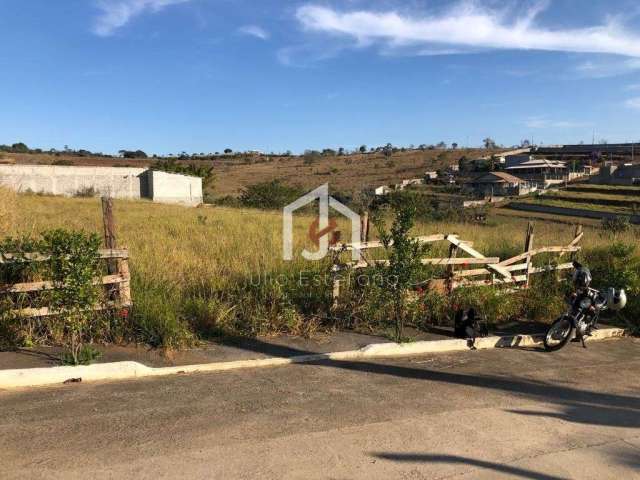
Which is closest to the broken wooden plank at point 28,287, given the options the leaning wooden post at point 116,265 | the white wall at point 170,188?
the leaning wooden post at point 116,265

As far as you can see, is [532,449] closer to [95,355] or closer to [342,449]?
[342,449]

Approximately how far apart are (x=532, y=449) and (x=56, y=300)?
14.9ft

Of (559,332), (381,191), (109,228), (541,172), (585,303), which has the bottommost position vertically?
(559,332)

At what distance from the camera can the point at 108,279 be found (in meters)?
5.89

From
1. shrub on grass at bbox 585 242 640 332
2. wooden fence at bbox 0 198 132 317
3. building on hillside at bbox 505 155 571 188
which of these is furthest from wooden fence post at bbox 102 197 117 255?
building on hillside at bbox 505 155 571 188

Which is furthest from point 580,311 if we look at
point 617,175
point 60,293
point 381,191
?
point 617,175

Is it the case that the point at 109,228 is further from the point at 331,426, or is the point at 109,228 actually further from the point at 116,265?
the point at 331,426

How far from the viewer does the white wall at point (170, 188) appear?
49.7 meters

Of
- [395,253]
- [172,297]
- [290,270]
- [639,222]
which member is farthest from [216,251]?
[639,222]

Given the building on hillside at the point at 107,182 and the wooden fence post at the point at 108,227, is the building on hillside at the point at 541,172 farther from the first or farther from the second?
the wooden fence post at the point at 108,227

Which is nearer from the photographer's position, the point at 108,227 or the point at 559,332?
the point at 108,227

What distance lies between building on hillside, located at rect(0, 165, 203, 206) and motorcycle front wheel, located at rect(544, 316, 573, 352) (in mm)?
43542

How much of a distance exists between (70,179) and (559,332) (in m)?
49.2

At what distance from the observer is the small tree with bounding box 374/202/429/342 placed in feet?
21.1
